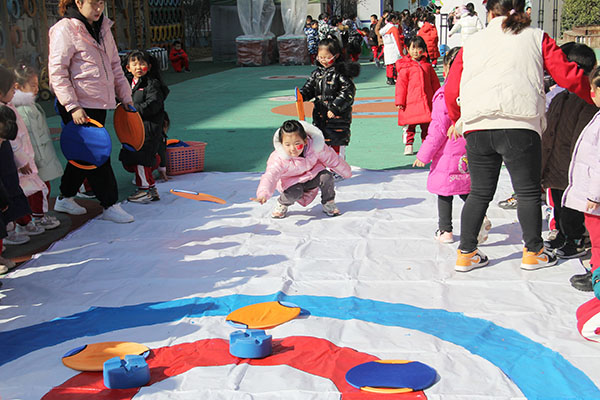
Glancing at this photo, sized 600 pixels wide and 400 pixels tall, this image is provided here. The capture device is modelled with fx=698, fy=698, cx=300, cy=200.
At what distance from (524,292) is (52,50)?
367 cm

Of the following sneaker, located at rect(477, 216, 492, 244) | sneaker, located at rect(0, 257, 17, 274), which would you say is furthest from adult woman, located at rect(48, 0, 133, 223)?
sneaker, located at rect(477, 216, 492, 244)

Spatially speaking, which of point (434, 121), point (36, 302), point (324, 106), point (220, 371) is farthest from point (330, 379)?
point (324, 106)

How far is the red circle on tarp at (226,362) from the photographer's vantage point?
2.90m

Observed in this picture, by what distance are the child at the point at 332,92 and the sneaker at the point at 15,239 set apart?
9.32ft

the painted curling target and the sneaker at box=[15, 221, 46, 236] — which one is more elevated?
the sneaker at box=[15, 221, 46, 236]

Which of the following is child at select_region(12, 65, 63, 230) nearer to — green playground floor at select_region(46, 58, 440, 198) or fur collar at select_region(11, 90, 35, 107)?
fur collar at select_region(11, 90, 35, 107)

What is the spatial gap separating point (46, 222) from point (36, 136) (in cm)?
66

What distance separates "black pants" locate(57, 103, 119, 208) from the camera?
5352mm

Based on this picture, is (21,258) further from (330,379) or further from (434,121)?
(434,121)

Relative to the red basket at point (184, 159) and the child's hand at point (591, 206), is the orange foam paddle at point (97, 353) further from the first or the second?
the red basket at point (184, 159)

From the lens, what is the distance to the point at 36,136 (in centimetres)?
522

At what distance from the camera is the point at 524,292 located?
3.89 meters

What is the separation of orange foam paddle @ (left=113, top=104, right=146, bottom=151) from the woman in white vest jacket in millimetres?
2721

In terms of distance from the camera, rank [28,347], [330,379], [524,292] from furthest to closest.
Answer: [524,292], [28,347], [330,379]
